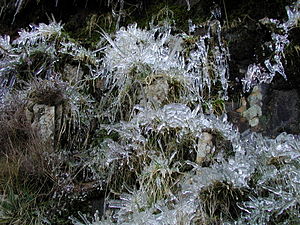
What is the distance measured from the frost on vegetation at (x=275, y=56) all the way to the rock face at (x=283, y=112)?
150 millimetres

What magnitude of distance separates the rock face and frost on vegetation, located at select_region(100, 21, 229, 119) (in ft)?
1.16

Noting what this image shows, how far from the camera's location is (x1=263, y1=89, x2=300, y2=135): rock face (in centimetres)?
262

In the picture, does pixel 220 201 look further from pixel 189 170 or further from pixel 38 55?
pixel 38 55

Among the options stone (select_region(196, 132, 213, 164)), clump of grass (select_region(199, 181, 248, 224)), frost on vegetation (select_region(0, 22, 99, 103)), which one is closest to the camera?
clump of grass (select_region(199, 181, 248, 224))

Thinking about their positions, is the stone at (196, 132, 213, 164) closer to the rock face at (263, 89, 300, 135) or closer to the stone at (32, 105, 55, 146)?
the rock face at (263, 89, 300, 135)

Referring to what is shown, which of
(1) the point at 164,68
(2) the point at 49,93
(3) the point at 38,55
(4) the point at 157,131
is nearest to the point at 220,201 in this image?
(4) the point at 157,131

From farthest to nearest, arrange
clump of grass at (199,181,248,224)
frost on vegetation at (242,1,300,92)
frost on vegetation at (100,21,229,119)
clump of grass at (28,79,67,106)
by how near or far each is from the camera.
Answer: clump of grass at (28,79,67,106)
frost on vegetation at (100,21,229,119)
frost on vegetation at (242,1,300,92)
clump of grass at (199,181,248,224)

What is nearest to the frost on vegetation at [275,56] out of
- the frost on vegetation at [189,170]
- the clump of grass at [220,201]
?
the frost on vegetation at [189,170]

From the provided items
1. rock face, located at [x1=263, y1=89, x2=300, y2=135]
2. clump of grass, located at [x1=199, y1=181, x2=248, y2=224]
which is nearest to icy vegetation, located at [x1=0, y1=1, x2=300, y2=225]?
clump of grass, located at [x1=199, y1=181, x2=248, y2=224]

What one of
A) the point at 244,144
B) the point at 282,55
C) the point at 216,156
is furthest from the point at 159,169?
the point at 282,55

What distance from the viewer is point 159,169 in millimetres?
2523

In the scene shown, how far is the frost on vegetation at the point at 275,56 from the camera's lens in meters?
2.83

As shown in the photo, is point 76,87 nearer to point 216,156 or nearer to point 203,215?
point 216,156

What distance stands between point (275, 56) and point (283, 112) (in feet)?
1.38
